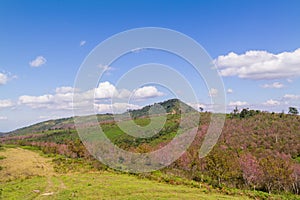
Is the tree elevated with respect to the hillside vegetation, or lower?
elevated

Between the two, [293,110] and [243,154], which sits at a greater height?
[293,110]

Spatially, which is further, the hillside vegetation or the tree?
the tree

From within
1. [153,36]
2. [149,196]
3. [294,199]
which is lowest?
[294,199]

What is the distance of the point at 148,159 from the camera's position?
214 feet

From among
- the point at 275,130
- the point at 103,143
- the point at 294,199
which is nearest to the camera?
the point at 294,199

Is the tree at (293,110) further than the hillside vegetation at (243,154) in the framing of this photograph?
Yes

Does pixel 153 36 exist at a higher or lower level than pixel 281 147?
higher

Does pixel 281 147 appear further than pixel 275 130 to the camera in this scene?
No

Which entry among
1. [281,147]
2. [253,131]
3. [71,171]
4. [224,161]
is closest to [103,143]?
[71,171]

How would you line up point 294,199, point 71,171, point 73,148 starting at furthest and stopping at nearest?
point 73,148
point 71,171
point 294,199

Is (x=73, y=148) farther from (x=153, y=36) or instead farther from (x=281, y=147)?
(x=153, y=36)

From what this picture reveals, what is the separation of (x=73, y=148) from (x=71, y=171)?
3274cm

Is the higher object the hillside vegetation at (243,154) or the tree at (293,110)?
the tree at (293,110)

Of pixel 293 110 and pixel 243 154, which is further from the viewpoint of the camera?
pixel 293 110
